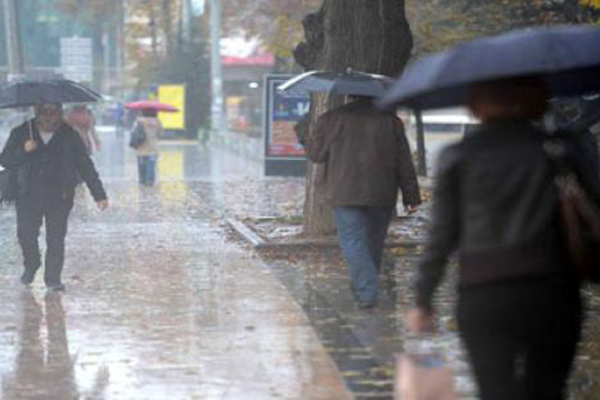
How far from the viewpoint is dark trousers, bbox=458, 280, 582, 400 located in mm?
4988

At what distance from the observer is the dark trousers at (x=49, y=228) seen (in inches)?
477

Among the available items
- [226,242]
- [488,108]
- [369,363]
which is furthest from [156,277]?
[488,108]

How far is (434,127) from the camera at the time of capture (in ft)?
223

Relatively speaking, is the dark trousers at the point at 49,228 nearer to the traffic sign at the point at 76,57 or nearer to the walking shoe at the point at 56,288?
the walking shoe at the point at 56,288

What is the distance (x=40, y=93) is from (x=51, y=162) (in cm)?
63

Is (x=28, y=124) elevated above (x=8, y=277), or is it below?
above

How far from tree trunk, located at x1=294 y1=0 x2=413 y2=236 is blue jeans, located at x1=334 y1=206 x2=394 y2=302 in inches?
159

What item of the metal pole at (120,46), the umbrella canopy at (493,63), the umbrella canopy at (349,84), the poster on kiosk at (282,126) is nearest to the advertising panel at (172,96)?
the metal pole at (120,46)

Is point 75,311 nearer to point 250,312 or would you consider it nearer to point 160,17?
point 250,312

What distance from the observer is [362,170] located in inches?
413

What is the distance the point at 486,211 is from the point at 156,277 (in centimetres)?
850

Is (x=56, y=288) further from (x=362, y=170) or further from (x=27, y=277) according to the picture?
(x=362, y=170)

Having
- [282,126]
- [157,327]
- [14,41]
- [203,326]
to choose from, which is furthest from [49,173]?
[14,41]

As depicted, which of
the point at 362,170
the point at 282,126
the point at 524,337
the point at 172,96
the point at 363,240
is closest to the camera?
the point at 524,337
